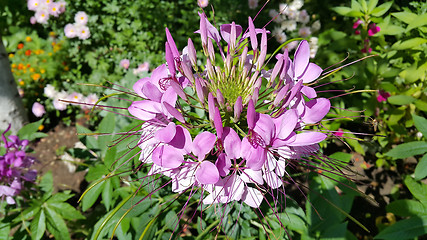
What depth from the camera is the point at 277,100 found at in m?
0.84

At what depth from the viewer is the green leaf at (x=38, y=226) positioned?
147 cm

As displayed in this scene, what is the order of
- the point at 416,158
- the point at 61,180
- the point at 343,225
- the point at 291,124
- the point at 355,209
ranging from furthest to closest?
the point at 61,180 < the point at 416,158 < the point at 355,209 < the point at 343,225 < the point at 291,124

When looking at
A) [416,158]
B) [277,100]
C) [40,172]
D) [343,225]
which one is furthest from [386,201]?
[40,172]

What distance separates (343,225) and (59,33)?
3.45m

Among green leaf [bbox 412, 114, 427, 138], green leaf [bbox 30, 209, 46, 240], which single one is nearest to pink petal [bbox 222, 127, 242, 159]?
green leaf [bbox 412, 114, 427, 138]

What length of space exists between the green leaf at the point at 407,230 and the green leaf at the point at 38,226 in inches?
60.3

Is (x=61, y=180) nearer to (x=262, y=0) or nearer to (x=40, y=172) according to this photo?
(x=40, y=172)

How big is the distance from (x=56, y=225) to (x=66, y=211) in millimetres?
81

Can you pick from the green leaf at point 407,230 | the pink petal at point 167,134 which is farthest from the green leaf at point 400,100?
the pink petal at point 167,134

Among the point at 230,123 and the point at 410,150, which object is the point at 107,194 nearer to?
the point at 230,123

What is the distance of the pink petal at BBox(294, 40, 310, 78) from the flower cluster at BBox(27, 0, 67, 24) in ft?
10.0

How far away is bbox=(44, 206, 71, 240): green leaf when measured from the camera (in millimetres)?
1529

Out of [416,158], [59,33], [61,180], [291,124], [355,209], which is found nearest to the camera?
[291,124]

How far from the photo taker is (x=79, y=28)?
3.12 m
